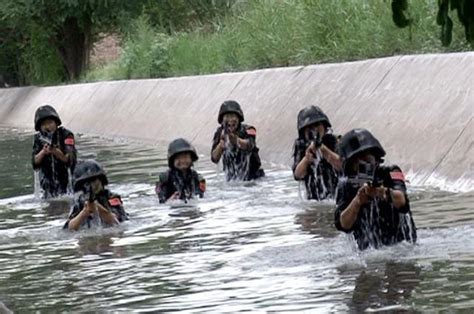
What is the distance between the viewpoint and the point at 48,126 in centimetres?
1582

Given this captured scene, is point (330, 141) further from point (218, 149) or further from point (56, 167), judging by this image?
point (56, 167)

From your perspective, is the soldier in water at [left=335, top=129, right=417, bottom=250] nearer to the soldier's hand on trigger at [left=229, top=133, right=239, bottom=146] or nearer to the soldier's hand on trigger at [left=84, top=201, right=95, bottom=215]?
the soldier's hand on trigger at [left=84, top=201, right=95, bottom=215]

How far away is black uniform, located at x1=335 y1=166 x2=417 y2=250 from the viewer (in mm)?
8961

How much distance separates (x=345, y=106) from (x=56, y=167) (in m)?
4.00

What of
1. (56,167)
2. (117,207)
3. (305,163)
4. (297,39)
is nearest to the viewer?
(117,207)

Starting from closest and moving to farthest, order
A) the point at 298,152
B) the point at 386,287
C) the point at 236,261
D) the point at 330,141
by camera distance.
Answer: the point at 386,287 → the point at 236,261 → the point at 330,141 → the point at 298,152

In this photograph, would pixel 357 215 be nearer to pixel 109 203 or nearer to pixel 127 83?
pixel 109 203

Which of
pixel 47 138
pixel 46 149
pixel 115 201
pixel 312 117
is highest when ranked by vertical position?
pixel 312 117

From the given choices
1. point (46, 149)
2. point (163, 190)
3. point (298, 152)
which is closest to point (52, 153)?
point (46, 149)

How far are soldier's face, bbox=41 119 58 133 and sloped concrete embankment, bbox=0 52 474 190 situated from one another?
344cm

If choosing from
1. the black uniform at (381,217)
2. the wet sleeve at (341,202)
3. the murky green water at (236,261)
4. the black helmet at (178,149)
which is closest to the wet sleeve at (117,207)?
the murky green water at (236,261)

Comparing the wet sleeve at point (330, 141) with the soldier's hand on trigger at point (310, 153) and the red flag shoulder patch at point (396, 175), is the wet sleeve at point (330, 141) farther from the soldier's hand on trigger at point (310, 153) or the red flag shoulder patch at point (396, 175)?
the red flag shoulder patch at point (396, 175)

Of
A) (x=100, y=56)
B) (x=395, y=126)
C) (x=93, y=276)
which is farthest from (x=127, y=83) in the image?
(x=100, y=56)

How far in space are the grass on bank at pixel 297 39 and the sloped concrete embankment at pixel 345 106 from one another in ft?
2.10
